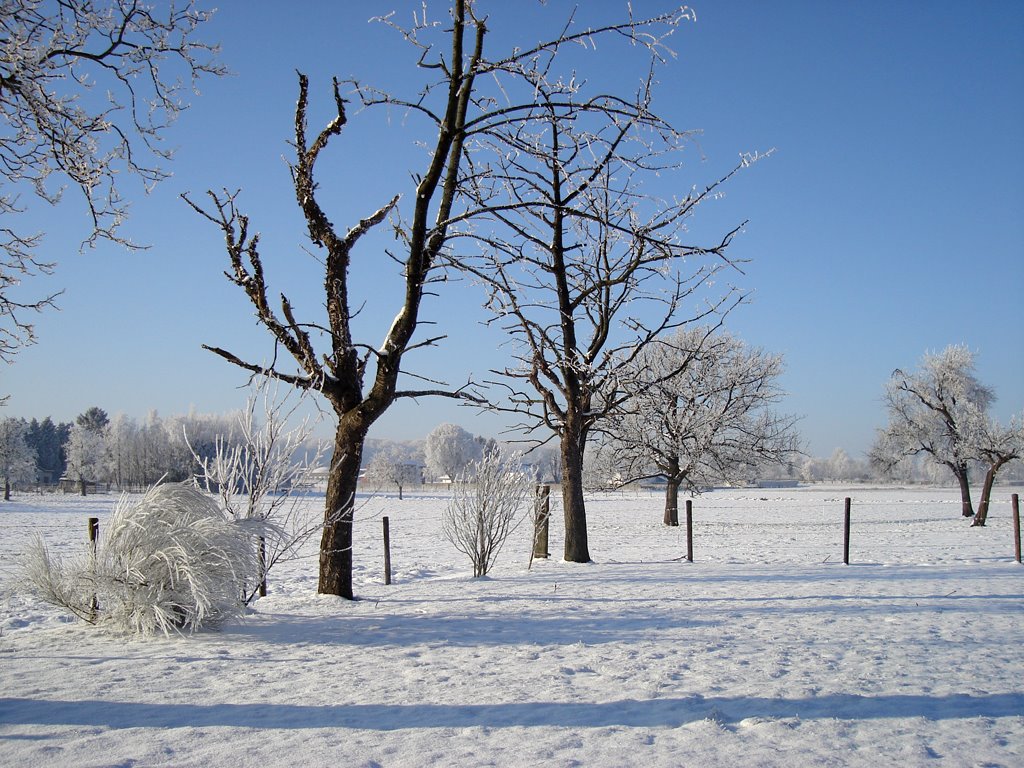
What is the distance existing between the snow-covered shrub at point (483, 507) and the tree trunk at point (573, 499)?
43.3 inches

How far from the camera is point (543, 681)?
4.90 metres

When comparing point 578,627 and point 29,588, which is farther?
point 578,627

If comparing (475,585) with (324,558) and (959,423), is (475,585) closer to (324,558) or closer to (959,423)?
(324,558)

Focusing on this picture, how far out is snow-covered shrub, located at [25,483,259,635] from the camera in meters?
5.75

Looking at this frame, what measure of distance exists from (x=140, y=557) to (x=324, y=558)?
2428 mm

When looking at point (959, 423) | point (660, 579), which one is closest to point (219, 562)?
point (660, 579)

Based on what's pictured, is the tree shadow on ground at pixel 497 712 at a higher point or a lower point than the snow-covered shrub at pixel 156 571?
lower

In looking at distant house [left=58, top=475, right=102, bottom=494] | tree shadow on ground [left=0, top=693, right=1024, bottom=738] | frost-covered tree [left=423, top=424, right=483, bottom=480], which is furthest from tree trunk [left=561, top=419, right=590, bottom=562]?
frost-covered tree [left=423, top=424, right=483, bottom=480]

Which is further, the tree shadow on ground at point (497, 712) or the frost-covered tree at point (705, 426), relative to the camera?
the frost-covered tree at point (705, 426)

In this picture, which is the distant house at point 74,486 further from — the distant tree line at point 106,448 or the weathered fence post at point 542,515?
the weathered fence post at point 542,515

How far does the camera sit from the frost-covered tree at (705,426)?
27.4 meters

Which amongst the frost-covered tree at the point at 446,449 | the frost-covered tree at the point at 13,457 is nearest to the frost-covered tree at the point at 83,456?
the frost-covered tree at the point at 13,457

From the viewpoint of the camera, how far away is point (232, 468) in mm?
7285

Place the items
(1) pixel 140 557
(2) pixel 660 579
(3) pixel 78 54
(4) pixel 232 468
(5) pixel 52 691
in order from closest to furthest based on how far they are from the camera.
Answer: (5) pixel 52 691, (1) pixel 140 557, (3) pixel 78 54, (4) pixel 232 468, (2) pixel 660 579
